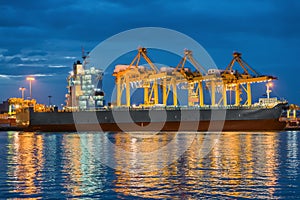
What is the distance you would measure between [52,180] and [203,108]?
137ft

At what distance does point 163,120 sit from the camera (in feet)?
180

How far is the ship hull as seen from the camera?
5381 cm

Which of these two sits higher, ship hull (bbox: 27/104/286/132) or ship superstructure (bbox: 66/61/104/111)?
ship superstructure (bbox: 66/61/104/111)

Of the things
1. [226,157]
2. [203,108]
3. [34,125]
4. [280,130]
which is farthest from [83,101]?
[226,157]

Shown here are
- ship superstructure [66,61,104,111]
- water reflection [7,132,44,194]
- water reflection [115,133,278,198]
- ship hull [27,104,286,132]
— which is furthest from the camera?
ship superstructure [66,61,104,111]

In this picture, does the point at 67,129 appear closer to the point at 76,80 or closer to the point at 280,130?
the point at 76,80

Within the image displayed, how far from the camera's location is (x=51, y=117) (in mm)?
55938

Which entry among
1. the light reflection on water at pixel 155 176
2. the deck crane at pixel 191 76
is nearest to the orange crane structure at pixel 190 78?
the deck crane at pixel 191 76

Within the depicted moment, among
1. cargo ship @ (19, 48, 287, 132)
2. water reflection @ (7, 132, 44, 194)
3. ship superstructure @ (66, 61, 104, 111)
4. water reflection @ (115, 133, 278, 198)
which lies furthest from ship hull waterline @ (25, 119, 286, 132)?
water reflection @ (115, 133, 278, 198)

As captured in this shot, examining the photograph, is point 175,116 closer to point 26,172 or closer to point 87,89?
point 87,89

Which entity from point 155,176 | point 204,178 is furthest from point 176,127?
point 204,178

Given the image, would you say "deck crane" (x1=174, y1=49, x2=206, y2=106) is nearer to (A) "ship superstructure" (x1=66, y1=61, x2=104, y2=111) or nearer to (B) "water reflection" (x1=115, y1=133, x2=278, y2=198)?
(A) "ship superstructure" (x1=66, y1=61, x2=104, y2=111)

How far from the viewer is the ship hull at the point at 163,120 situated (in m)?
53.8

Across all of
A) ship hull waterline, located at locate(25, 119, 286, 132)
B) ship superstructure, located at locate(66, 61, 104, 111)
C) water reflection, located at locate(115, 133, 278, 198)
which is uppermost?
ship superstructure, located at locate(66, 61, 104, 111)
